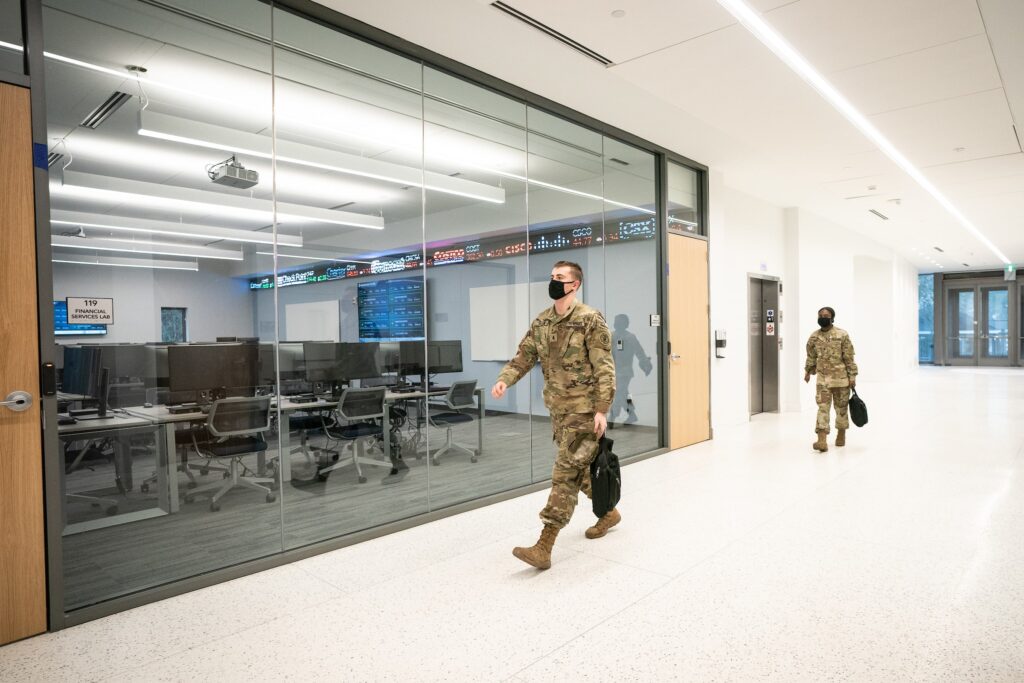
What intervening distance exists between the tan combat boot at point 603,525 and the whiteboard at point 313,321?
6.78 ft

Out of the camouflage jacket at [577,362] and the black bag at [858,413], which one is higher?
the camouflage jacket at [577,362]

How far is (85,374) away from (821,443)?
666cm

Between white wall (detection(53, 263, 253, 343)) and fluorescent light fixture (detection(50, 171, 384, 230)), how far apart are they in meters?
0.33

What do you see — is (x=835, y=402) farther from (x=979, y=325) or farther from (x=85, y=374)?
(x=979, y=325)

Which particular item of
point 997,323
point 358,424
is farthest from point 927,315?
point 358,424

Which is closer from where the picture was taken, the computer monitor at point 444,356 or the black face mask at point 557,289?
the black face mask at point 557,289

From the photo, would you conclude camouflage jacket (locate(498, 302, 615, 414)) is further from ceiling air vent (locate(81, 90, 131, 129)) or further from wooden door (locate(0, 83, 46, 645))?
ceiling air vent (locate(81, 90, 131, 129))

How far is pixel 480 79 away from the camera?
186 inches

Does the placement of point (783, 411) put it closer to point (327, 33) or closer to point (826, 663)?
point (826, 663)

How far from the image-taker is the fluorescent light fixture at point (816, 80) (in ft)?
12.3

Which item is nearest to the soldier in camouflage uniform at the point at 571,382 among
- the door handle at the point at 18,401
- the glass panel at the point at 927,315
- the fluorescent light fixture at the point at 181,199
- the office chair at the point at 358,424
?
the office chair at the point at 358,424

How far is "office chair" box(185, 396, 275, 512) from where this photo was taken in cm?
327

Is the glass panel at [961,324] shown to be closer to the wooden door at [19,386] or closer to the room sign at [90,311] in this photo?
the room sign at [90,311]

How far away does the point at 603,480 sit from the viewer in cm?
353
